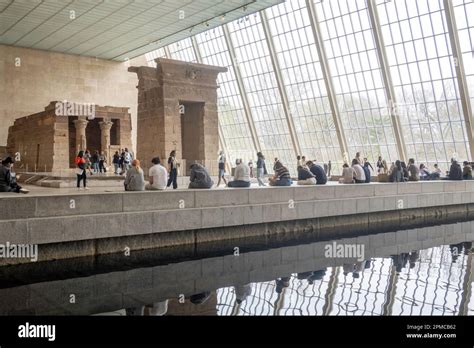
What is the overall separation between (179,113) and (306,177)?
5903mm

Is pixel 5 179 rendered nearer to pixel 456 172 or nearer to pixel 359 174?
pixel 359 174

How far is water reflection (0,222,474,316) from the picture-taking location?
5891mm

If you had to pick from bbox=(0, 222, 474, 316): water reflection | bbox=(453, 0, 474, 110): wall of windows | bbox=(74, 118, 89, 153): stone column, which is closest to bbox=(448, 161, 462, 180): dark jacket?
bbox=(453, 0, 474, 110): wall of windows

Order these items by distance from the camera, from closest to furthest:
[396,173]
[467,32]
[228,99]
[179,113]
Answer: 1. [396,173]
2. [179,113]
3. [467,32]
4. [228,99]

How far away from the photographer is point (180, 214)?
1034 centimetres

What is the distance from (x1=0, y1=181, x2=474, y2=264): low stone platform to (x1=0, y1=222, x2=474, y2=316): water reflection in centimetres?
124

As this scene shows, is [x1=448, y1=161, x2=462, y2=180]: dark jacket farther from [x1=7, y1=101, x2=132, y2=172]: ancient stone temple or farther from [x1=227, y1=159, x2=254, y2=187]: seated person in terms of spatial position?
[x1=7, y1=101, x2=132, y2=172]: ancient stone temple

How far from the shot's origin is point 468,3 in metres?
23.1

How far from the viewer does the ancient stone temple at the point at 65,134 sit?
25.0 meters

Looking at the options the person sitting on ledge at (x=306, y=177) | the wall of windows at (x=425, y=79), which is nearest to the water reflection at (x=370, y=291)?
the person sitting on ledge at (x=306, y=177)

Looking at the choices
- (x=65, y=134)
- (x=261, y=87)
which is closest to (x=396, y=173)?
(x=65, y=134)

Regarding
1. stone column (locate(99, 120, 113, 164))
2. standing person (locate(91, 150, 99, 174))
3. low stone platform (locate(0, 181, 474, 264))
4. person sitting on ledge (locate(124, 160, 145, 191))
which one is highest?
stone column (locate(99, 120, 113, 164))

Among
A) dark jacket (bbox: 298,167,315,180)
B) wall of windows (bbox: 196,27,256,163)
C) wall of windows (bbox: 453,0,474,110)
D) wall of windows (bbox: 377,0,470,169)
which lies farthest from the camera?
wall of windows (bbox: 196,27,256,163)
